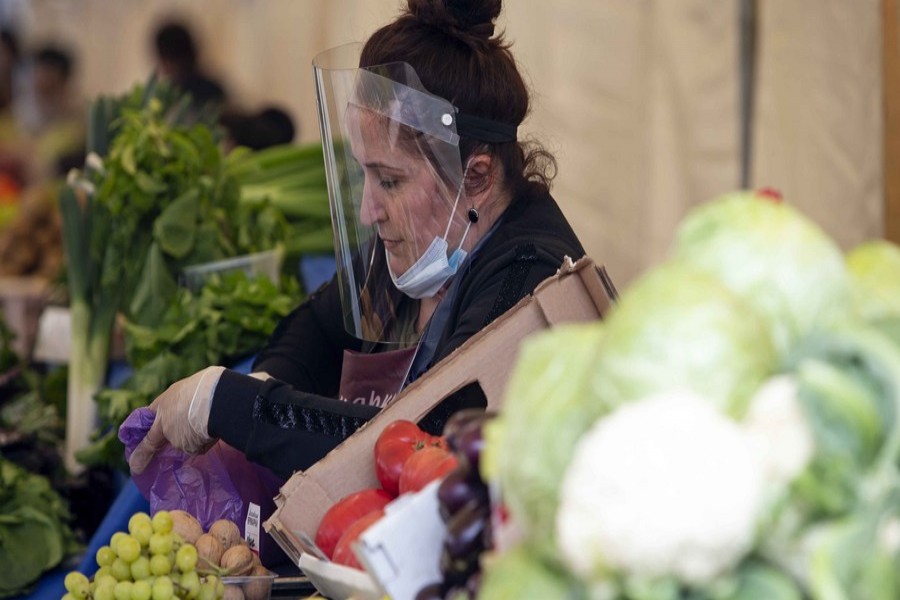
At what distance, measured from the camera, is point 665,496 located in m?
0.82

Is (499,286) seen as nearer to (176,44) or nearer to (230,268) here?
(230,268)

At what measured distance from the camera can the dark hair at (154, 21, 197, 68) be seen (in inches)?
235

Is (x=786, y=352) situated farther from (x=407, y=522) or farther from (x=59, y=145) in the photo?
(x=59, y=145)

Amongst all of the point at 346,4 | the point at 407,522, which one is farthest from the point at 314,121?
the point at 407,522

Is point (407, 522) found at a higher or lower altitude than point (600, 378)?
lower

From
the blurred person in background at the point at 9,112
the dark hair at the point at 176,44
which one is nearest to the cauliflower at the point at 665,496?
the dark hair at the point at 176,44

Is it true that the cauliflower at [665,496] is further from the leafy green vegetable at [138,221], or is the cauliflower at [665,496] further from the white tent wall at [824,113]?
the white tent wall at [824,113]

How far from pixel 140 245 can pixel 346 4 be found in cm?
169

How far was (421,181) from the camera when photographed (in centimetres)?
217

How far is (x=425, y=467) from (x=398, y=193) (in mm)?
849

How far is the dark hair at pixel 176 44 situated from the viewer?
5965 mm

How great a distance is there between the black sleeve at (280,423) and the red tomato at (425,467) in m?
0.49

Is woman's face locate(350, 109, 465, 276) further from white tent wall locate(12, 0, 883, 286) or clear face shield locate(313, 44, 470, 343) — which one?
white tent wall locate(12, 0, 883, 286)

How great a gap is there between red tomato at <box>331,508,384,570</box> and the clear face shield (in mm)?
825
